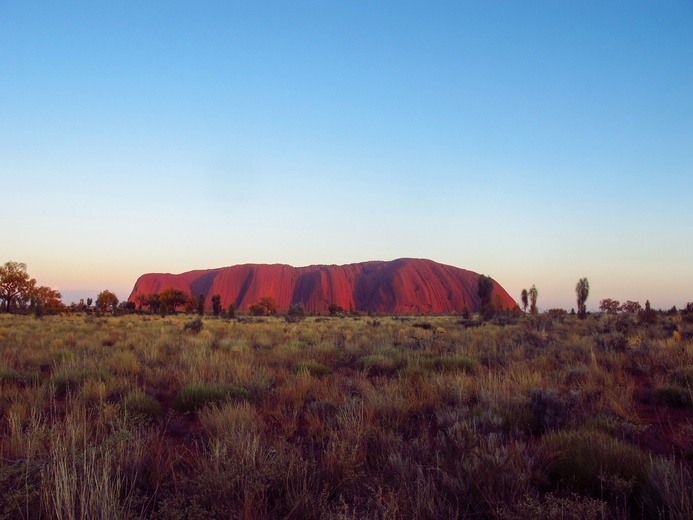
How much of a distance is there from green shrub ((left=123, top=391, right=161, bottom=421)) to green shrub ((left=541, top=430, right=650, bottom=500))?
178 inches

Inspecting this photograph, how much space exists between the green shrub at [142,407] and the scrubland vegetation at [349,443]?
2cm

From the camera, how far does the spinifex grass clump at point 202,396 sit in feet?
19.0

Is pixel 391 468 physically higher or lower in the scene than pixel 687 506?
lower

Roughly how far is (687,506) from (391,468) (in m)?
1.92

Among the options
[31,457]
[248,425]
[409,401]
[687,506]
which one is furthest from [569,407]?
[31,457]

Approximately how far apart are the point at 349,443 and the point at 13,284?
56.1 m

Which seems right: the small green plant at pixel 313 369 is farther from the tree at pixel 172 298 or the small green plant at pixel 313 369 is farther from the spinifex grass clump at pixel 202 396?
the tree at pixel 172 298

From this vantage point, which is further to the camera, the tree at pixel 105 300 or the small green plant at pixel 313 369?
the tree at pixel 105 300

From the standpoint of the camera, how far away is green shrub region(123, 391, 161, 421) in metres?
5.16

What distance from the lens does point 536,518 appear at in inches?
93.5

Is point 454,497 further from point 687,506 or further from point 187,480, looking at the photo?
point 187,480

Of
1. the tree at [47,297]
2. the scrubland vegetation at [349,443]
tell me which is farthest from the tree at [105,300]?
the scrubland vegetation at [349,443]

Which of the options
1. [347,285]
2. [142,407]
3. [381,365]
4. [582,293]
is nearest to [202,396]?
[142,407]

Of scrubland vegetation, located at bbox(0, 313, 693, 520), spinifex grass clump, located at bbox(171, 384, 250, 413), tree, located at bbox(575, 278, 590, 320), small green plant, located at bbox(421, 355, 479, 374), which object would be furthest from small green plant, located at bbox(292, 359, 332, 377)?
tree, located at bbox(575, 278, 590, 320)
